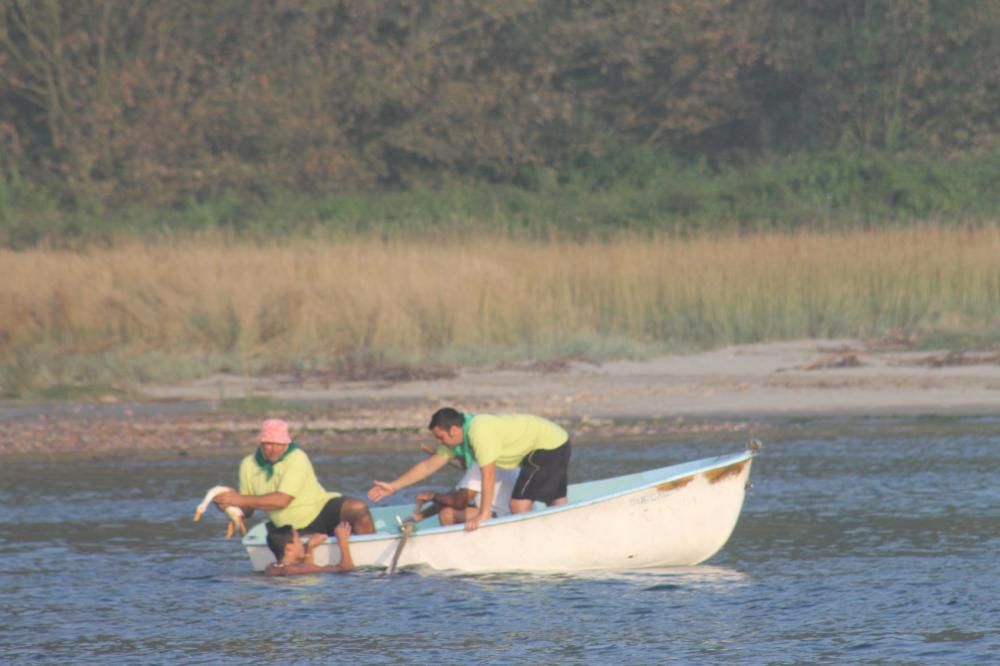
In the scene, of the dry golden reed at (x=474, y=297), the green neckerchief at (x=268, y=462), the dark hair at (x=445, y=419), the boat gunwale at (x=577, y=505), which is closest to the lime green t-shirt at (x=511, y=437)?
the dark hair at (x=445, y=419)

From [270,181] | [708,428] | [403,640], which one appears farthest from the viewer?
[270,181]

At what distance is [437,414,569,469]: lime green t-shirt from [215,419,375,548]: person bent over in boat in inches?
28.3

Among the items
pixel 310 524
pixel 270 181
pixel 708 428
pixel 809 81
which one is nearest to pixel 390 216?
pixel 270 181

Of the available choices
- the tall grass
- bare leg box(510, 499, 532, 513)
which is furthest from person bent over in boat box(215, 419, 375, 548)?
the tall grass

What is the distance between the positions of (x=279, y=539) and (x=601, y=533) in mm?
1968

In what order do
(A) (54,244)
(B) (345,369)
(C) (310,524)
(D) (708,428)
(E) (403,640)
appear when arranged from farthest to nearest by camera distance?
(A) (54,244), (B) (345,369), (D) (708,428), (C) (310,524), (E) (403,640)

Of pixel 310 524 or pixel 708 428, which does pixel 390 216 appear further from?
pixel 310 524

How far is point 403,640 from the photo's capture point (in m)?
10.5

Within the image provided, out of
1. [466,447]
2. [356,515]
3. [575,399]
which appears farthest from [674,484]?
[575,399]

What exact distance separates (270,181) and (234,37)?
124 inches

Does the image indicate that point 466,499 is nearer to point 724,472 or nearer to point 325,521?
point 325,521

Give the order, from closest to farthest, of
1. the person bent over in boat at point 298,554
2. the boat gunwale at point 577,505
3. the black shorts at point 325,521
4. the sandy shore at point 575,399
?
the boat gunwale at point 577,505
the person bent over in boat at point 298,554
the black shorts at point 325,521
the sandy shore at point 575,399

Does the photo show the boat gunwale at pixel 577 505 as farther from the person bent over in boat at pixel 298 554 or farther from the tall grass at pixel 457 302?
the tall grass at pixel 457 302

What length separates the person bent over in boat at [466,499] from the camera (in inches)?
481
